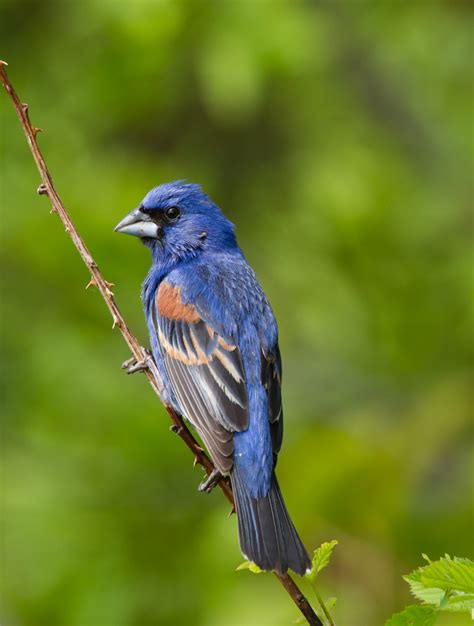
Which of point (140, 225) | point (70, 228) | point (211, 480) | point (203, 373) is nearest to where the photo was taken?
point (70, 228)

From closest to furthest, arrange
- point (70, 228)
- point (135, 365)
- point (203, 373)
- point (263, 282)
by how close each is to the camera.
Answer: point (70, 228), point (135, 365), point (203, 373), point (263, 282)

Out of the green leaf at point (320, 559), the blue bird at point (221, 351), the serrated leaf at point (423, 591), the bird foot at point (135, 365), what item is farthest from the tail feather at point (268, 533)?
the serrated leaf at point (423, 591)

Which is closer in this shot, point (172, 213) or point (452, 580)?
point (452, 580)

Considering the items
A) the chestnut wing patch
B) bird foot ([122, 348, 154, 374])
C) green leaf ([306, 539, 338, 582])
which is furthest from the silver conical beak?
green leaf ([306, 539, 338, 582])

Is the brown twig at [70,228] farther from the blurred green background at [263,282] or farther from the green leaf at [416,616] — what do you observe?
the blurred green background at [263,282]

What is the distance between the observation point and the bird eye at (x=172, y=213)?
4199 millimetres

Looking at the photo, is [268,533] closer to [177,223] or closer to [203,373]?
[203,373]

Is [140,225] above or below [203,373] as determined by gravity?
above

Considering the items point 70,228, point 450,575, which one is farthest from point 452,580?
point 70,228

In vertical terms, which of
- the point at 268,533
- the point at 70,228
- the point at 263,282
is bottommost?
the point at 268,533

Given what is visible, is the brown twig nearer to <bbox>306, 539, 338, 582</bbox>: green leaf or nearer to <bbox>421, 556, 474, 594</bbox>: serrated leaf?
<bbox>306, 539, 338, 582</bbox>: green leaf

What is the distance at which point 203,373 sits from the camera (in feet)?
11.8

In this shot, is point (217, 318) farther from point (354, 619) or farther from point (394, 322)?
point (394, 322)

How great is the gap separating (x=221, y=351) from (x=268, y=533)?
0.75 metres
